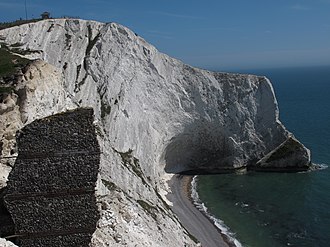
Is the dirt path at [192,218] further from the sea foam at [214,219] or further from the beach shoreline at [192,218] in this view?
the sea foam at [214,219]

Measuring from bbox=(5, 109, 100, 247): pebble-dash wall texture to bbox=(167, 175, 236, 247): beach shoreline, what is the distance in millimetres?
17084

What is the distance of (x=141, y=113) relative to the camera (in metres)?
42.3

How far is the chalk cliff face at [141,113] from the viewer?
21.7 metres

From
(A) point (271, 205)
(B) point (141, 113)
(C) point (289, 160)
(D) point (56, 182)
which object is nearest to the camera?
(D) point (56, 182)

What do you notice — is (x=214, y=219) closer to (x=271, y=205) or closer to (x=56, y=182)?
(x=271, y=205)

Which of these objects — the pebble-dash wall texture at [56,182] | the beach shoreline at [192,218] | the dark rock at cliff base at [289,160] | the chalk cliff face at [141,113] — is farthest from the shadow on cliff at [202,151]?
the pebble-dash wall texture at [56,182]

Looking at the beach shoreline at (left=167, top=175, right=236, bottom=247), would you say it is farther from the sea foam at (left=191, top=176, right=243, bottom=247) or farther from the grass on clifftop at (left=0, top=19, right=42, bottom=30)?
the grass on clifftop at (left=0, top=19, right=42, bottom=30)

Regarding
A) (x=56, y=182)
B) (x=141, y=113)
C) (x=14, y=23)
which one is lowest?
(x=56, y=182)

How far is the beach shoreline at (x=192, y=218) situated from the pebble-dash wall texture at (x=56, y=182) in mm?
17084

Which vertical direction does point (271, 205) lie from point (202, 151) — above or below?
below

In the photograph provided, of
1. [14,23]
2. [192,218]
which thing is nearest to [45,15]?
[14,23]

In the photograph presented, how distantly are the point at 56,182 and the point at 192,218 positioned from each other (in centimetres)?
2145

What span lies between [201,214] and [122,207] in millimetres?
15126

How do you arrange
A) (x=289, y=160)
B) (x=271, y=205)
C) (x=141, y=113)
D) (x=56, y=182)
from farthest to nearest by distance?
(x=289, y=160), (x=141, y=113), (x=271, y=205), (x=56, y=182)
